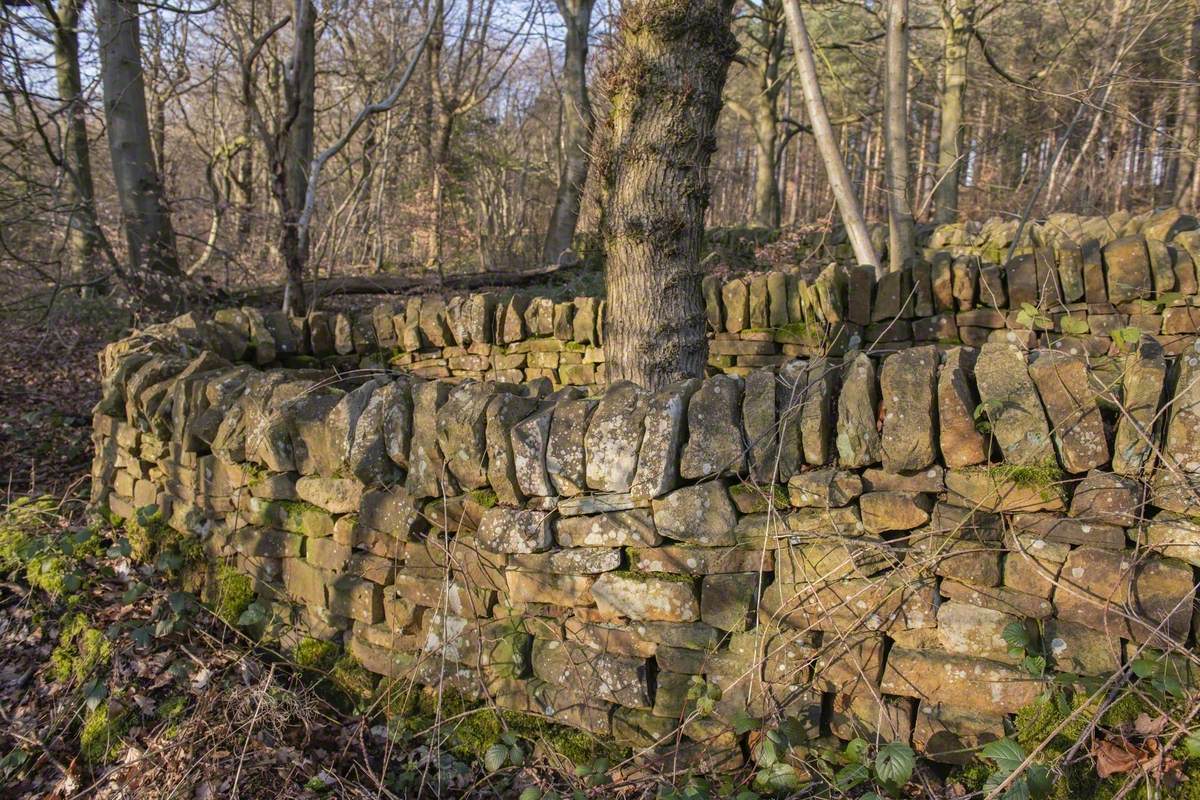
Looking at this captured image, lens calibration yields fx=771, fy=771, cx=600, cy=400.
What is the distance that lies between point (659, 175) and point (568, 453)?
172cm

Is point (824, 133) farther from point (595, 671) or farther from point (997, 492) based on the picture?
point (595, 671)

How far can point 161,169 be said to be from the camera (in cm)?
875

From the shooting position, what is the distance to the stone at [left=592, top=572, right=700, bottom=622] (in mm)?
2686

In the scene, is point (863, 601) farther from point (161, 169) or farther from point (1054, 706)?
Result: point (161, 169)

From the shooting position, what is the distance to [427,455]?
3.06m

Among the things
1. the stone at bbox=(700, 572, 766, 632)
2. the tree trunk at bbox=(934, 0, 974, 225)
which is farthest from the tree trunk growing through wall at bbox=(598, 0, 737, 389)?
the tree trunk at bbox=(934, 0, 974, 225)

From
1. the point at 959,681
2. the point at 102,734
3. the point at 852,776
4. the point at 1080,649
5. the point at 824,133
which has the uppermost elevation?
the point at 824,133

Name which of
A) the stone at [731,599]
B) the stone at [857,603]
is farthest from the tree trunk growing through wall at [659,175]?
the stone at [857,603]

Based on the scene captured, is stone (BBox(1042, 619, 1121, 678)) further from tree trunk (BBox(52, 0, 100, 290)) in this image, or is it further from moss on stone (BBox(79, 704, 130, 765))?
tree trunk (BBox(52, 0, 100, 290))

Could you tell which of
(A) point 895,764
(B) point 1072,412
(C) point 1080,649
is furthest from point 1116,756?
(B) point 1072,412

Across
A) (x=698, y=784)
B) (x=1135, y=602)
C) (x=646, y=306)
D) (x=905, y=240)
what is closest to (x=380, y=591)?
(x=698, y=784)

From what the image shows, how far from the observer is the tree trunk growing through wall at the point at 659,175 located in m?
3.78

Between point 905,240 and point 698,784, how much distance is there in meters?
5.16

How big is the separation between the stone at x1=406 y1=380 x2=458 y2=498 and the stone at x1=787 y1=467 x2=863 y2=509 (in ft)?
4.32
